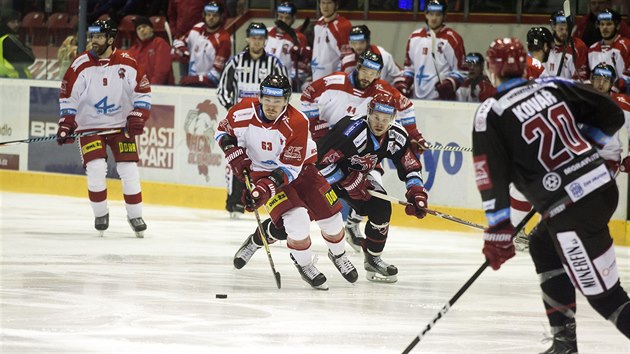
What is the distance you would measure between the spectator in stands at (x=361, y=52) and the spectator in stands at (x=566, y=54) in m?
1.21

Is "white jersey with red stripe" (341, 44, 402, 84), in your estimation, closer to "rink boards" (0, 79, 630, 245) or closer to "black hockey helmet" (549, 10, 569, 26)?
"rink boards" (0, 79, 630, 245)

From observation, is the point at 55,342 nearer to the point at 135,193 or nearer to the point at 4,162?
the point at 135,193

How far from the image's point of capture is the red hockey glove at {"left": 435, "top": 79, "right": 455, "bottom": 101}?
9891 millimetres

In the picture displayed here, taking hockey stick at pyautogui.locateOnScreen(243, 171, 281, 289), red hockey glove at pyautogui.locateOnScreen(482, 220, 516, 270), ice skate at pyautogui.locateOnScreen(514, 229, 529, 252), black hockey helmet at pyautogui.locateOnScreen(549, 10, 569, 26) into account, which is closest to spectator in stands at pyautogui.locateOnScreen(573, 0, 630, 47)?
black hockey helmet at pyautogui.locateOnScreen(549, 10, 569, 26)

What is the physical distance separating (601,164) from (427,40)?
5.82 m

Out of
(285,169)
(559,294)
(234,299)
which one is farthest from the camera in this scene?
(285,169)

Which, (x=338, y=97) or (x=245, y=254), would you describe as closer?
(x=245, y=254)

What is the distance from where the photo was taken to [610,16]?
962 cm

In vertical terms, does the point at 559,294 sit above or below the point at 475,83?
below

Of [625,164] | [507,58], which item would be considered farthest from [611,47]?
[507,58]

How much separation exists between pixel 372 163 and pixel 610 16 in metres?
3.28

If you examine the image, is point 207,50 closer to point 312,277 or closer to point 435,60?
point 435,60

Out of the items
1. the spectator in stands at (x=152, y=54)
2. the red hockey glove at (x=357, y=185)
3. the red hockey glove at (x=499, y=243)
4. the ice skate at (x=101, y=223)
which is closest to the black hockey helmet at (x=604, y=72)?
the red hockey glove at (x=357, y=185)

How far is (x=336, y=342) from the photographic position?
5223 millimetres
